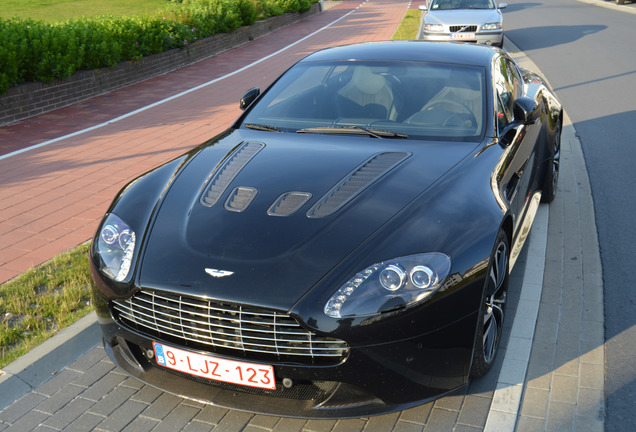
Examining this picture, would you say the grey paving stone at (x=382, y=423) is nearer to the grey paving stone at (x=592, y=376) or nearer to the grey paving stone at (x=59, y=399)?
the grey paving stone at (x=592, y=376)

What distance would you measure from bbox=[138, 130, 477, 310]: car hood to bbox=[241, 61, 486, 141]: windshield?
0.20 metres

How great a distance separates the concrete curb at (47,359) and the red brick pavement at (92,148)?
1.17 metres

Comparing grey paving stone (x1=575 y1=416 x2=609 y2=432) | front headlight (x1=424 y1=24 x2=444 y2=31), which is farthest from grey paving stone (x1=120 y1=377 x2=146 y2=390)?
front headlight (x1=424 y1=24 x2=444 y2=31)

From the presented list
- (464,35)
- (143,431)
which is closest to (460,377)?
(143,431)

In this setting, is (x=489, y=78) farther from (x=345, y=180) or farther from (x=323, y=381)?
(x=323, y=381)

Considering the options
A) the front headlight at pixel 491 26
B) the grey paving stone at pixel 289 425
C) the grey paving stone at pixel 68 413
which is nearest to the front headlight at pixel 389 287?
the grey paving stone at pixel 289 425

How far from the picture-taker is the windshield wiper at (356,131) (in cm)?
412

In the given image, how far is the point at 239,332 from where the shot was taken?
280 centimetres

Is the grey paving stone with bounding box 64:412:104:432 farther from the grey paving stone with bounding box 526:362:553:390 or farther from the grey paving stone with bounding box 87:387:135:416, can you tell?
the grey paving stone with bounding box 526:362:553:390

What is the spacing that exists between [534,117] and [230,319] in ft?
10.1

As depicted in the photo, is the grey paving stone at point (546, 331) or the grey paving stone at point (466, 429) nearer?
the grey paving stone at point (466, 429)

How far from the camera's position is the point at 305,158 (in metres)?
3.84

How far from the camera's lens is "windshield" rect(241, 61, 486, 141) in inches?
166

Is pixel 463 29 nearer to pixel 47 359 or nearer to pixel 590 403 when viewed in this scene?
pixel 590 403
